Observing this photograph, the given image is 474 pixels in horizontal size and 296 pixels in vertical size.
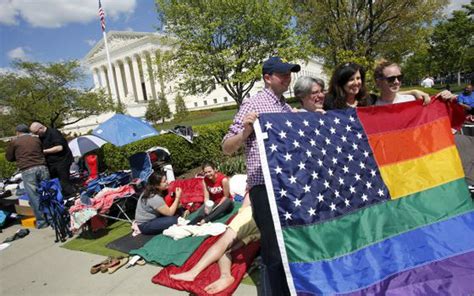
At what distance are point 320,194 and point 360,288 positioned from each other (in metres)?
0.84

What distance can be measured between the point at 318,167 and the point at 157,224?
3371 mm

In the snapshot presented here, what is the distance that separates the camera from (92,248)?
5.43 m

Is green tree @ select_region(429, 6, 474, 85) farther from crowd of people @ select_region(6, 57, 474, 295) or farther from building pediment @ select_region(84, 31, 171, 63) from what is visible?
building pediment @ select_region(84, 31, 171, 63)

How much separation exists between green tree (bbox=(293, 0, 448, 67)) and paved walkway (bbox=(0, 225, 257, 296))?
50.2ft

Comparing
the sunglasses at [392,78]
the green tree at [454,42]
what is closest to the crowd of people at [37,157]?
the sunglasses at [392,78]

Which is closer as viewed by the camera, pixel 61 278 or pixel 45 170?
pixel 61 278

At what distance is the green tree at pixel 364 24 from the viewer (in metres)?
17.0

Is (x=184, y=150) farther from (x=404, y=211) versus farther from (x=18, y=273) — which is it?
(x=404, y=211)

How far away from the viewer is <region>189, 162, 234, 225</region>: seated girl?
549 cm

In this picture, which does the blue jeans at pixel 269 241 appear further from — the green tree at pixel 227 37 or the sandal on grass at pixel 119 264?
the green tree at pixel 227 37

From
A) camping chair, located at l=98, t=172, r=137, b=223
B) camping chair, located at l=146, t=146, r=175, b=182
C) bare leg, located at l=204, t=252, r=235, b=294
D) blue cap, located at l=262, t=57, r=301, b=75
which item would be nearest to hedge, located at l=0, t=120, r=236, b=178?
camping chair, located at l=146, t=146, r=175, b=182

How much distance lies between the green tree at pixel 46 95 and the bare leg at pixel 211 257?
80.8 ft

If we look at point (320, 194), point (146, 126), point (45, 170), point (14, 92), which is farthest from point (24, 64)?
point (320, 194)

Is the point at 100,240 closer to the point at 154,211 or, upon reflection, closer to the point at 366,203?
the point at 154,211
